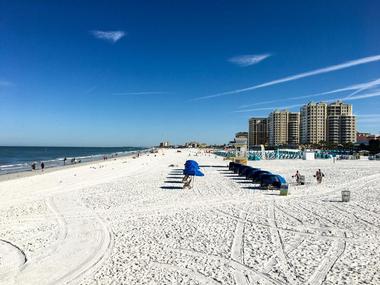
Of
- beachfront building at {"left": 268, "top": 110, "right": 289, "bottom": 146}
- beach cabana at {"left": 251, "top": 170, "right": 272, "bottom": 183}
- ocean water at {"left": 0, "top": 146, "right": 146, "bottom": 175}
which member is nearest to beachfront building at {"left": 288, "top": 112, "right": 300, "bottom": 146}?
beachfront building at {"left": 268, "top": 110, "right": 289, "bottom": 146}

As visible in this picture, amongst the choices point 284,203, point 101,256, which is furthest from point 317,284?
point 284,203

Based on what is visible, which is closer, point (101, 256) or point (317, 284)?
point (317, 284)

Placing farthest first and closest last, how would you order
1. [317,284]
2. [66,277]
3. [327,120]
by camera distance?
[327,120] → [66,277] → [317,284]

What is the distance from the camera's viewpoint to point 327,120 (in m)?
128

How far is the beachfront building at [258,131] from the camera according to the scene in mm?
162125

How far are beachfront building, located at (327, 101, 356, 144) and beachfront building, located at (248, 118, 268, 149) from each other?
36080mm

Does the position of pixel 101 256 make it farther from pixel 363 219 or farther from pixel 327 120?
pixel 327 120

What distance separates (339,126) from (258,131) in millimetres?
45264

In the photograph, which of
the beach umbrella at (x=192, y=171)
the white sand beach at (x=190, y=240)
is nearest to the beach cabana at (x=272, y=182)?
the white sand beach at (x=190, y=240)

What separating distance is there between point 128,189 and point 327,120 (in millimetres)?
124062

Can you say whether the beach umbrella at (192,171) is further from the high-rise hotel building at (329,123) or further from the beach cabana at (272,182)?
the high-rise hotel building at (329,123)

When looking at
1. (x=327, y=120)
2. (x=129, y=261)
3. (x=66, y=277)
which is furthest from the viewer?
(x=327, y=120)

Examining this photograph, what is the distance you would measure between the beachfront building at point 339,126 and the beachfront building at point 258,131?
3608 cm

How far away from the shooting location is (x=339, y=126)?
126 metres
